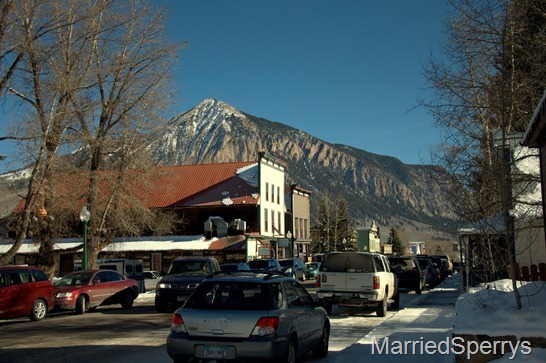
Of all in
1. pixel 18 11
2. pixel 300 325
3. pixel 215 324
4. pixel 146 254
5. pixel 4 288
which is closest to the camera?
pixel 215 324

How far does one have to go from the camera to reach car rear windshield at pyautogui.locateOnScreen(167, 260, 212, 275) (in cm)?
2177

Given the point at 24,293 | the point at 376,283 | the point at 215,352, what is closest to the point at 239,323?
the point at 215,352

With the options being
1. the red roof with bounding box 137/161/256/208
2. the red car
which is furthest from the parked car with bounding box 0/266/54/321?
the red roof with bounding box 137/161/256/208

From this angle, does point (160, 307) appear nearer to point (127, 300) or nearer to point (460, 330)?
point (127, 300)

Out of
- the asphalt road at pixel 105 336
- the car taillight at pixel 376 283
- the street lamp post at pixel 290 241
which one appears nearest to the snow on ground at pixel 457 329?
the asphalt road at pixel 105 336

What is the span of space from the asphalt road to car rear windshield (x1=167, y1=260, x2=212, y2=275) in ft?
5.56

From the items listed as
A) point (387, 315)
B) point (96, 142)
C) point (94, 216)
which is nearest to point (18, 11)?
point (96, 142)

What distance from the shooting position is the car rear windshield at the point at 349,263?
18.9 meters

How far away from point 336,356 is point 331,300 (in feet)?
24.9

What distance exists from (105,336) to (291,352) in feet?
22.3

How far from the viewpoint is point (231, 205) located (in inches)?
2089

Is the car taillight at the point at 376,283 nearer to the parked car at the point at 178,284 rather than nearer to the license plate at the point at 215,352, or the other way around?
the parked car at the point at 178,284

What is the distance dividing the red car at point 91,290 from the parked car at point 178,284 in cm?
280

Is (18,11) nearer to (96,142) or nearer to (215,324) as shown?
(96,142)
